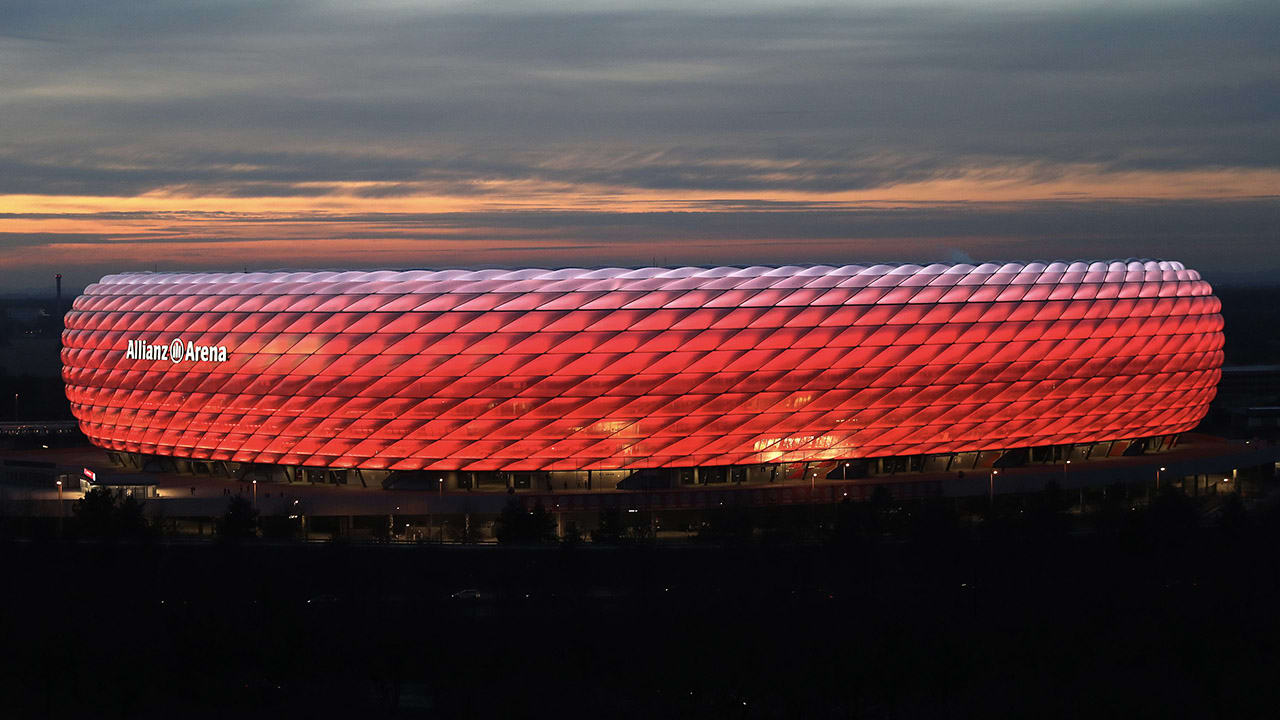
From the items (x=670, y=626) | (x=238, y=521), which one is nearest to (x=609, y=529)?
(x=670, y=626)

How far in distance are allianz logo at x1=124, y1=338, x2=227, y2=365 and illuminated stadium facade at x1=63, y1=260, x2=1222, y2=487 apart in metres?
0.10

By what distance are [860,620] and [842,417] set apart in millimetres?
21431

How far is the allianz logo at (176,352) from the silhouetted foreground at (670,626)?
525 inches

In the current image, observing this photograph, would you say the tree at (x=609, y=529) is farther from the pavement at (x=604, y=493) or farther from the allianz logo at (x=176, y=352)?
the allianz logo at (x=176, y=352)

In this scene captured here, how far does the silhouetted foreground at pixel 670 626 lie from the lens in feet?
125

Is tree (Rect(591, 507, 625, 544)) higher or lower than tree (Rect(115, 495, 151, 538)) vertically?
lower

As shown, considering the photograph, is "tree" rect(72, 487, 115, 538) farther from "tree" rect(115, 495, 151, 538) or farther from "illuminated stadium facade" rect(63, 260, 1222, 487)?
"illuminated stadium facade" rect(63, 260, 1222, 487)

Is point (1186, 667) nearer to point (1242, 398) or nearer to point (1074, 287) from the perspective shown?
point (1074, 287)

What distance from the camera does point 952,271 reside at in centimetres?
6694

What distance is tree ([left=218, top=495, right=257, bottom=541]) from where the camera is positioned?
55.5 meters

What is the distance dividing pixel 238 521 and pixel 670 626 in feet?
67.4

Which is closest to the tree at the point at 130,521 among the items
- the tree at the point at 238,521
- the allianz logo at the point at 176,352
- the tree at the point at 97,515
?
the tree at the point at 97,515

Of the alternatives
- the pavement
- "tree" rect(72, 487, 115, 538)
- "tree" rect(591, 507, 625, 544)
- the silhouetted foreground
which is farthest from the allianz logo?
"tree" rect(591, 507, 625, 544)

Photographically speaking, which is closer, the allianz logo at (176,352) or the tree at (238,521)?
the tree at (238,521)
